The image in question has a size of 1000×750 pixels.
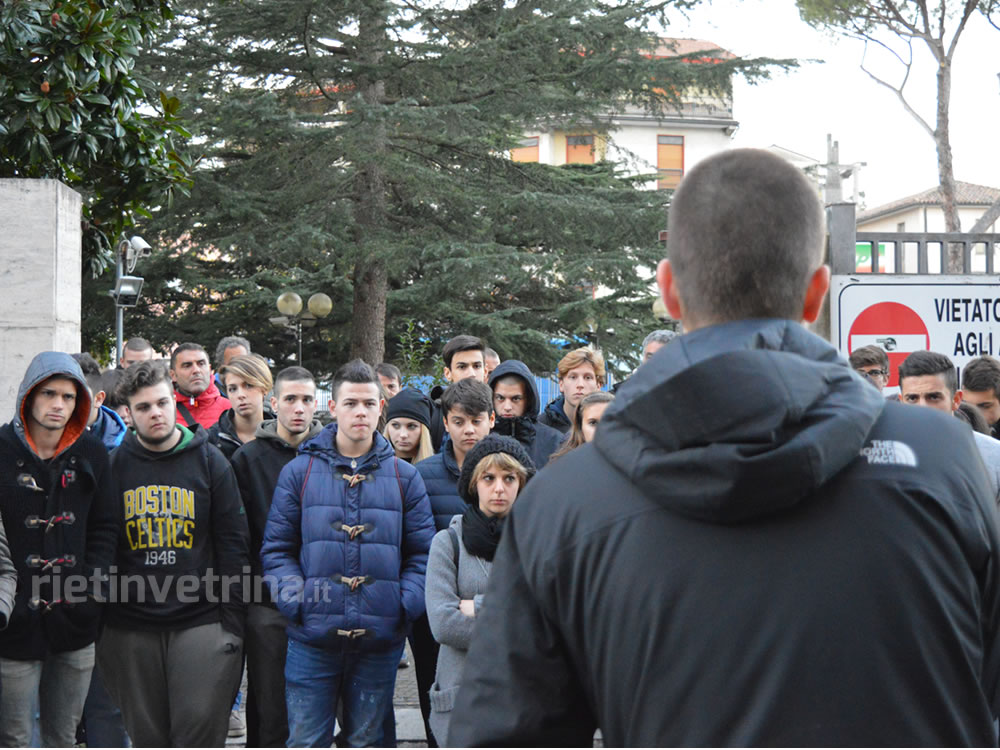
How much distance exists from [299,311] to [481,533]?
16097 millimetres

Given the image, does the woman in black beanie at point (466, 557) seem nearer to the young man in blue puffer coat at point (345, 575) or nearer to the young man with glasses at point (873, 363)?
the young man in blue puffer coat at point (345, 575)

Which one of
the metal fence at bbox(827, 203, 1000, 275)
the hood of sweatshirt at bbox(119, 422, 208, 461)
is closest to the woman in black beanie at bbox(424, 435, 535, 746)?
the hood of sweatshirt at bbox(119, 422, 208, 461)

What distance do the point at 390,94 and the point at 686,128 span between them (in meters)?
37.4

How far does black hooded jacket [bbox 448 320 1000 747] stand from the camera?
1.30 meters

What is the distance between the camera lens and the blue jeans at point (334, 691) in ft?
15.8

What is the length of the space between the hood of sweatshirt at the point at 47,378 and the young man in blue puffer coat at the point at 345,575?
1.03 m

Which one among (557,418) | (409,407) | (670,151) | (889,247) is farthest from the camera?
(670,151)

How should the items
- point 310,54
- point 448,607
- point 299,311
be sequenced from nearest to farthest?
point 448,607 < point 310,54 < point 299,311

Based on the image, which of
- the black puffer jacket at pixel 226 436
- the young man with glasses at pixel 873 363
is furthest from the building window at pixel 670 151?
the black puffer jacket at pixel 226 436

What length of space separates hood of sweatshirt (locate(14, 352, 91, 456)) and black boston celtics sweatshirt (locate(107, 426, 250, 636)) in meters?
0.23

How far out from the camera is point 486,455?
4.76m

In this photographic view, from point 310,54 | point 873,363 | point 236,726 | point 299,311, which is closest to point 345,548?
point 236,726

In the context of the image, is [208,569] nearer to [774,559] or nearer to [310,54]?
[774,559]

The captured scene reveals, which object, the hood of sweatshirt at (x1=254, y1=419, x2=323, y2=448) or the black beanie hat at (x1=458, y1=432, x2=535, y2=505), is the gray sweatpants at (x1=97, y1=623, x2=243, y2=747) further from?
the black beanie hat at (x1=458, y1=432, x2=535, y2=505)
